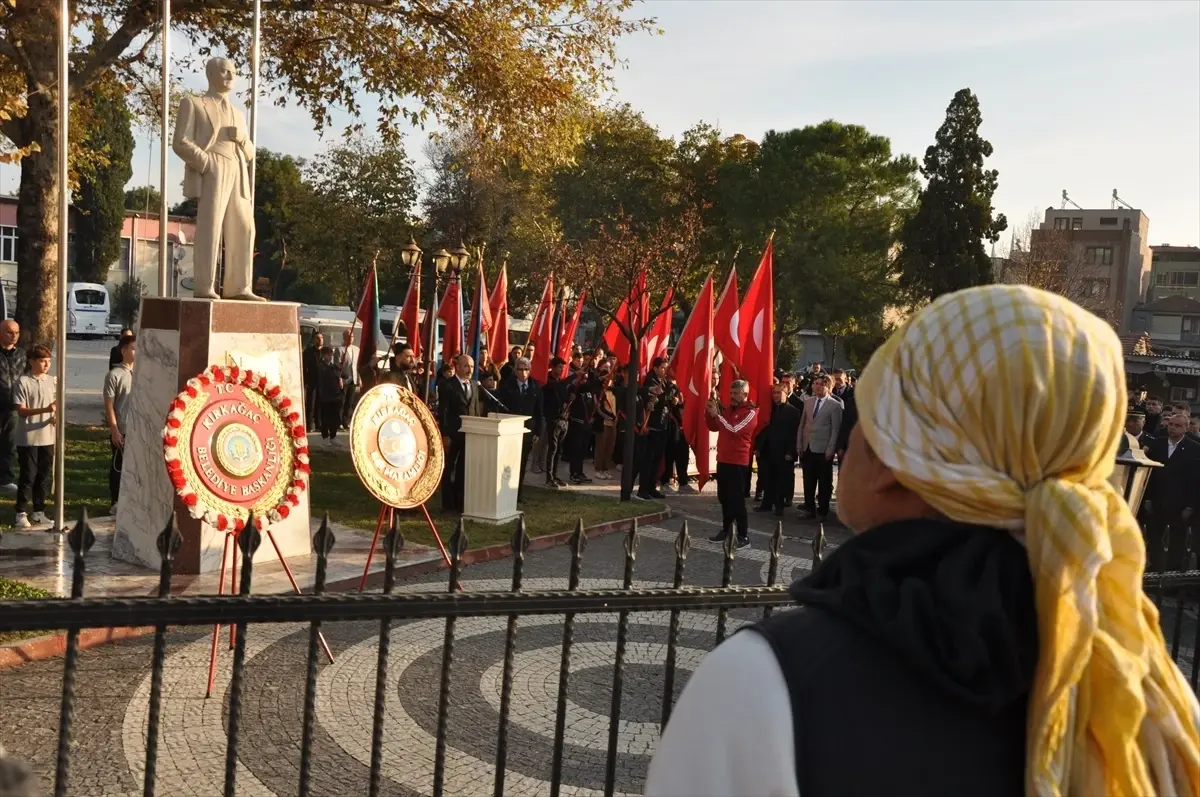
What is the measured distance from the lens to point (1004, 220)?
41.8 m

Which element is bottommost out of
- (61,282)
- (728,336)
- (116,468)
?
(116,468)

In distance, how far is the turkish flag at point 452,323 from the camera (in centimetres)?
1792

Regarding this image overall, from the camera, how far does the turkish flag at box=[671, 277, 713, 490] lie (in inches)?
525

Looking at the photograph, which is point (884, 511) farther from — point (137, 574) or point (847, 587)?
point (137, 574)

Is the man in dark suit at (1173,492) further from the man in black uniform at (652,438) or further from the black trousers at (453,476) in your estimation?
the black trousers at (453,476)

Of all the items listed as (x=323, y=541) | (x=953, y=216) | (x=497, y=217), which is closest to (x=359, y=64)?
(x=323, y=541)

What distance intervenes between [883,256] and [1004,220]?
527 cm

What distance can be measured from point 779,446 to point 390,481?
7204mm

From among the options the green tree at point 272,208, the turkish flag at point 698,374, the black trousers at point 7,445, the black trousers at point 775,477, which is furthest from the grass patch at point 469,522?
the green tree at point 272,208

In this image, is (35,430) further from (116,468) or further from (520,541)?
(520,541)

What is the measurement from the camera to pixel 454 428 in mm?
12109

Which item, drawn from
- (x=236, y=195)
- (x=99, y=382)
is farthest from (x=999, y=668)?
(x=99, y=382)

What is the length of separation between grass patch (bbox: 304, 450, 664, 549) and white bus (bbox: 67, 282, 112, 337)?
35.9m

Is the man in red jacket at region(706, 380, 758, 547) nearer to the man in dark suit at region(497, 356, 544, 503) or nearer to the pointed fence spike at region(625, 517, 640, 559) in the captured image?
the man in dark suit at region(497, 356, 544, 503)
